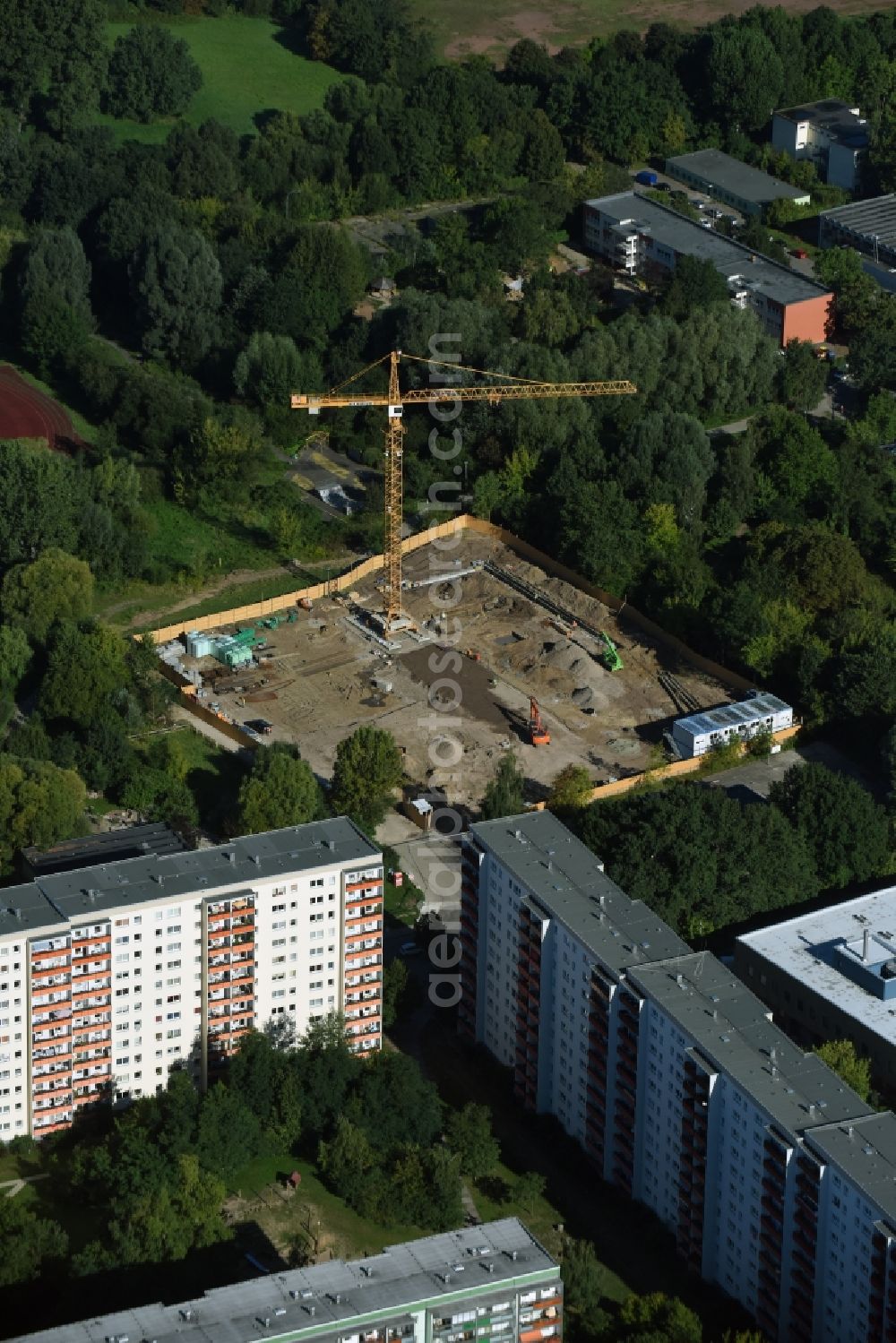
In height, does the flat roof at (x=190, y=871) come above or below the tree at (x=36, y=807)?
above

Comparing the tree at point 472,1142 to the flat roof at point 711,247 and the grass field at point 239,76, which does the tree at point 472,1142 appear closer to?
the flat roof at point 711,247

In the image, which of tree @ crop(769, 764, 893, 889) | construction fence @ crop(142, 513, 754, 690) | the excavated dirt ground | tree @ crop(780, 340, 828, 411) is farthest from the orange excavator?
tree @ crop(780, 340, 828, 411)

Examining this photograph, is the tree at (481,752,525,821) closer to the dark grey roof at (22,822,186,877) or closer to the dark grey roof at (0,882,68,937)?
the dark grey roof at (22,822,186,877)

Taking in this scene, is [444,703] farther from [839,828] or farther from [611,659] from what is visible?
[839,828]

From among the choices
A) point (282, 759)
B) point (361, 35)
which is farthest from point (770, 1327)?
point (361, 35)

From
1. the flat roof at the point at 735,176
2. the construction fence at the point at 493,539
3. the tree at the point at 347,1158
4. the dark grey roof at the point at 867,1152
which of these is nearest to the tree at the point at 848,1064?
the dark grey roof at the point at 867,1152

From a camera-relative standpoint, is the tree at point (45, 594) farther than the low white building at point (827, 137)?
No

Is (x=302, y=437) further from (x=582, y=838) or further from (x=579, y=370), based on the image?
(x=582, y=838)
